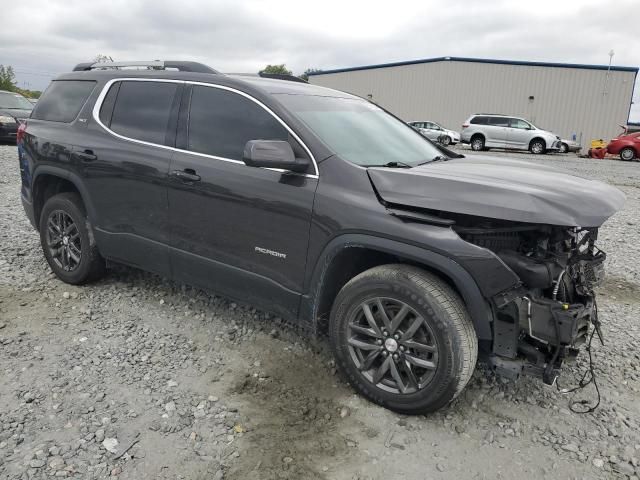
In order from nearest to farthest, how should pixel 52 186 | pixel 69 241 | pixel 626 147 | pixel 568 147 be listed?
1. pixel 69 241
2. pixel 52 186
3. pixel 626 147
4. pixel 568 147

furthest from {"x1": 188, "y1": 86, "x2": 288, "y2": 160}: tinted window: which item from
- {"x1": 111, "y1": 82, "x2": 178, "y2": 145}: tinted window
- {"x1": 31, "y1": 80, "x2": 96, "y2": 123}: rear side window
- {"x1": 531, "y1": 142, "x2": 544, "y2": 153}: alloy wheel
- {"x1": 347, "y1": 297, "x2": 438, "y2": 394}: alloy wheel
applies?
{"x1": 531, "y1": 142, "x2": 544, "y2": 153}: alloy wheel

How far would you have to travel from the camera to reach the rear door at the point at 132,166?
3.78m

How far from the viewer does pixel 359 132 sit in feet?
11.8

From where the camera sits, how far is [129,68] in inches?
173

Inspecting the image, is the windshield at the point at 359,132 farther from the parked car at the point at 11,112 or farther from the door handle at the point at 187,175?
the parked car at the point at 11,112

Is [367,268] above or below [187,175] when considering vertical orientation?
below

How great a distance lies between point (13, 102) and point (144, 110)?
14.4 m

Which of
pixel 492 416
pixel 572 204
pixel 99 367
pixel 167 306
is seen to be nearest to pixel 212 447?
pixel 99 367

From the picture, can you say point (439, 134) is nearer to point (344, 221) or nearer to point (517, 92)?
point (517, 92)

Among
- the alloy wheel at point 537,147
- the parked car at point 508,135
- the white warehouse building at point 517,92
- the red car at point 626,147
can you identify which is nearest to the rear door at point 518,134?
the parked car at point 508,135

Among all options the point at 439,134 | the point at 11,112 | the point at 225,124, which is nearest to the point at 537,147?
the point at 439,134

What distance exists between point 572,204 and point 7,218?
22.1ft

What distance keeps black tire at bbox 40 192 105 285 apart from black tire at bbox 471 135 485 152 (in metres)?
22.9

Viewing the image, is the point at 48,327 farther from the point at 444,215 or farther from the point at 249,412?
the point at 444,215
